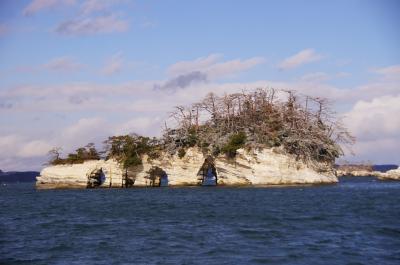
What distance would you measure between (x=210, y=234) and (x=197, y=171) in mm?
44023

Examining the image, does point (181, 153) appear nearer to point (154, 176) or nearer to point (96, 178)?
point (154, 176)

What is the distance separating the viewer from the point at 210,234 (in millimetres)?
26047

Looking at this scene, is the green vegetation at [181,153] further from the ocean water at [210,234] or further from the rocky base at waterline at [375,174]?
the rocky base at waterline at [375,174]

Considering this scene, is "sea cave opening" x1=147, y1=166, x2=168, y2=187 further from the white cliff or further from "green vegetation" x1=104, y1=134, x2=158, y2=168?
the white cliff

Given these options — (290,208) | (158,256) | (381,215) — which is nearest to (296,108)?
(290,208)

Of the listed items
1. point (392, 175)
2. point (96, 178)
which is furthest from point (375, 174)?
point (96, 178)

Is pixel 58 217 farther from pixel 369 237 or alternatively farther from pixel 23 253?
pixel 369 237

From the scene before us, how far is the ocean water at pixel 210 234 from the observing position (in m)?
20.8

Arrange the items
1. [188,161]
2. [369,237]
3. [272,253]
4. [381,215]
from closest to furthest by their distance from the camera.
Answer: [272,253]
[369,237]
[381,215]
[188,161]

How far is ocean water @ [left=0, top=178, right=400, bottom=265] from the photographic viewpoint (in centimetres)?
2077

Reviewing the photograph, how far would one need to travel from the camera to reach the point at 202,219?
106 feet

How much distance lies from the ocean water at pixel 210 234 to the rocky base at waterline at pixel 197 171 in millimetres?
23293

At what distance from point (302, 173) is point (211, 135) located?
12.1 m

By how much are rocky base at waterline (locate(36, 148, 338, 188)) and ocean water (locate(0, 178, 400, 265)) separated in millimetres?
23293
